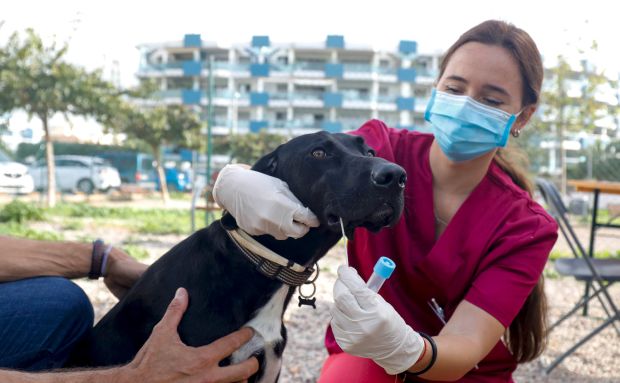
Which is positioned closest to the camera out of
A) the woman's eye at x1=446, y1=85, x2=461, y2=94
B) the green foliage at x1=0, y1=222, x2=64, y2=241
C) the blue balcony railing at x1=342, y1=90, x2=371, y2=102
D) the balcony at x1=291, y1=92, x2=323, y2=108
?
the woman's eye at x1=446, y1=85, x2=461, y2=94

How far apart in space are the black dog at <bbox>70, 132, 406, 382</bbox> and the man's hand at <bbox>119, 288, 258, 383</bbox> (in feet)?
0.13

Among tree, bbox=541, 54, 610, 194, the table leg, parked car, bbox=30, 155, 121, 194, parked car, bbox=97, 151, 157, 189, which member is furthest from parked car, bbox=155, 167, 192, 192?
the table leg

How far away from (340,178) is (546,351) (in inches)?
122

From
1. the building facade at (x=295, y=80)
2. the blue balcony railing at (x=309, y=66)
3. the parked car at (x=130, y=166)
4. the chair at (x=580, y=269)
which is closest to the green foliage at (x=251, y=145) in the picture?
the parked car at (x=130, y=166)

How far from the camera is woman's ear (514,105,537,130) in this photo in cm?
221

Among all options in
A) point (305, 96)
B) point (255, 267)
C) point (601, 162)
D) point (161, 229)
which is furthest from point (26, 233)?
point (305, 96)

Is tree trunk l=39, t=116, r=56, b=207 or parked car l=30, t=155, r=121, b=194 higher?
tree trunk l=39, t=116, r=56, b=207

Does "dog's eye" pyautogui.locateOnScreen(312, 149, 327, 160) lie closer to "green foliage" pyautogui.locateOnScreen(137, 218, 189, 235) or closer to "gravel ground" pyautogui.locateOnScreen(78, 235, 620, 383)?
"gravel ground" pyautogui.locateOnScreen(78, 235, 620, 383)

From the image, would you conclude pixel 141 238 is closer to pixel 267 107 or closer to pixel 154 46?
pixel 267 107

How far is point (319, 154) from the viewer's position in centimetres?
173

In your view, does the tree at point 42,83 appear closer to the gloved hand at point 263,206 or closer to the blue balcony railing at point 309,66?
the gloved hand at point 263,206

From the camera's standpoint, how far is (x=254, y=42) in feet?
170

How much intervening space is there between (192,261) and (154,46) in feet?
190

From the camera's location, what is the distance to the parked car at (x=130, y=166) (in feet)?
76.7
